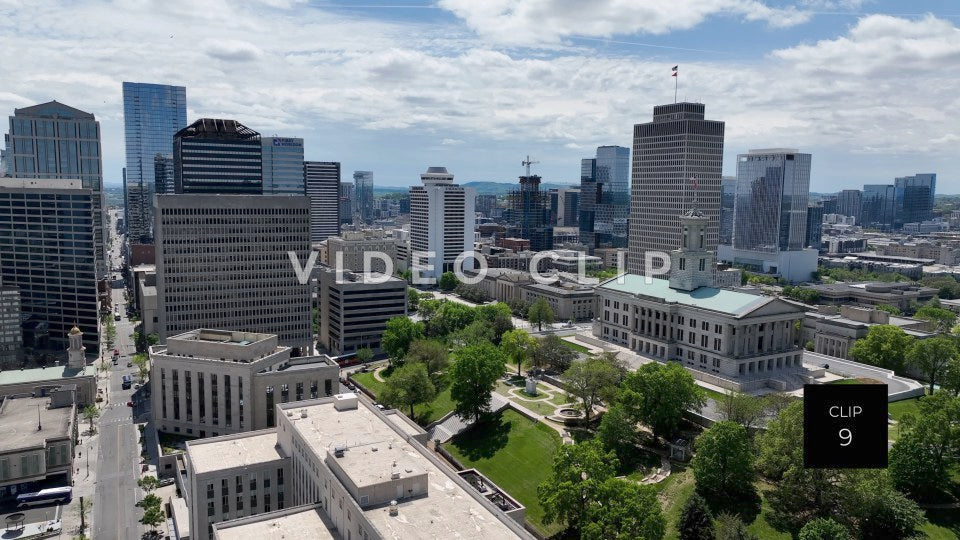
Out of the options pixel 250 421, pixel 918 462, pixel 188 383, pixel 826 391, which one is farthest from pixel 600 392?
pixel 826 391

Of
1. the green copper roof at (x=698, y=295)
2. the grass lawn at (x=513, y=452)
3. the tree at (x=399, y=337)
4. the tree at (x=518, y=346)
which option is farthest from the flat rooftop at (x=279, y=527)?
the green copper roof at (x=698, y=295)

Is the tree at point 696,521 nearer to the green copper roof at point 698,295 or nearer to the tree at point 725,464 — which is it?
the tree at point 725,464

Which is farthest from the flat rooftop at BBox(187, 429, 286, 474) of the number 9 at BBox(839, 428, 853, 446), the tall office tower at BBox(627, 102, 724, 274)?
the tall office tower at BBox(627, 102, 724, 274)

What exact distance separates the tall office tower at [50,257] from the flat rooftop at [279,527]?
118 metres

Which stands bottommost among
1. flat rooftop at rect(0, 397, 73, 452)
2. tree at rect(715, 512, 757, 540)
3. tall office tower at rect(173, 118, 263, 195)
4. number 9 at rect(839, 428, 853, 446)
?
flat rooftop at rect(0, 397, 73, 452)

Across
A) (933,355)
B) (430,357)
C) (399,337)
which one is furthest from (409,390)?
(933,355)

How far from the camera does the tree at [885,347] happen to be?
119938mm

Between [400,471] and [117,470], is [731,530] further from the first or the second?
[117,470]

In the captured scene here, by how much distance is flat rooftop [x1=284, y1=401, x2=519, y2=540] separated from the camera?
5122 cm

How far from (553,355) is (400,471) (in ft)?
227

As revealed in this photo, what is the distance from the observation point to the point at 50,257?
5950 inches

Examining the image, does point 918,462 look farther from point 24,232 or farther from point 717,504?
point 24,232

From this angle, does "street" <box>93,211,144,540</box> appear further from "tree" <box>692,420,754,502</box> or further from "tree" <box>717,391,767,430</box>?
"tree" <box>717,391,767,430</box>

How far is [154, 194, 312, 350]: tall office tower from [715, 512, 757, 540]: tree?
354 ft
